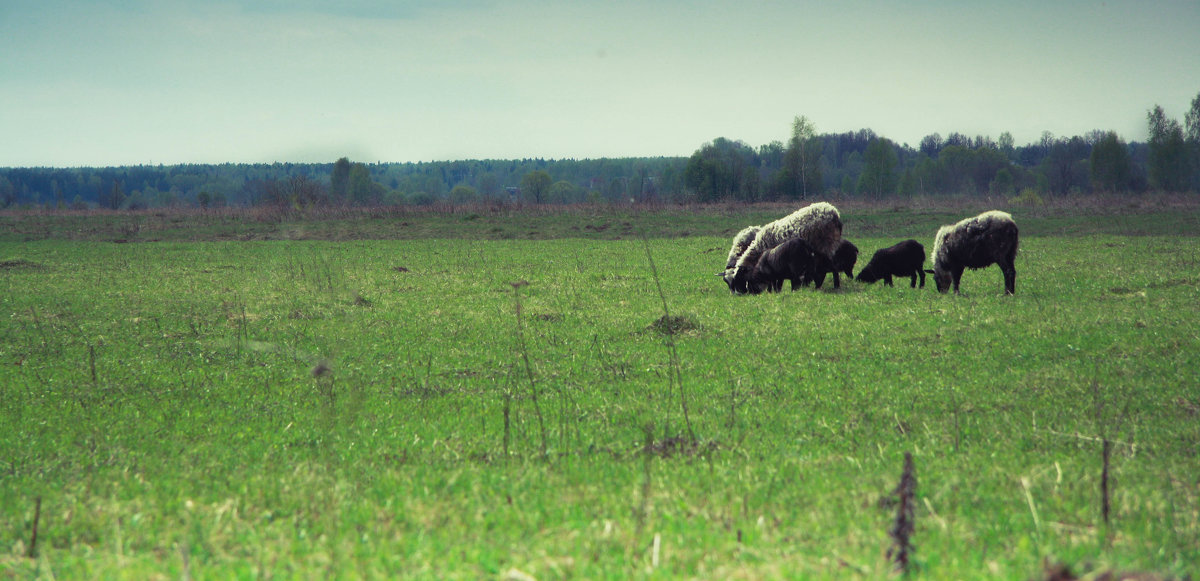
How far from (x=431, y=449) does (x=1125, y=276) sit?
17.9 m

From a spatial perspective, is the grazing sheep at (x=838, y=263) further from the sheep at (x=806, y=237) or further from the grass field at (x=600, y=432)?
the grass field at (x=600, y=432)

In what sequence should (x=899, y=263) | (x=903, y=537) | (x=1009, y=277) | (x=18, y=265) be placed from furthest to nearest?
(x=18, y=265) < (x=899, y=263) < (x=1009, y=277) < (x=903, y=537)

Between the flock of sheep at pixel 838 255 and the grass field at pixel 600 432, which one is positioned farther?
the flock of sheep at pixel 838 255

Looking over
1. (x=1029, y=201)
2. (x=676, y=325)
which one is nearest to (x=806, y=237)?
(x=676, y=325)

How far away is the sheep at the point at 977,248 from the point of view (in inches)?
663

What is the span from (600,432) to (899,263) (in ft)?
46.7

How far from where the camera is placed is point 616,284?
20.7 metres

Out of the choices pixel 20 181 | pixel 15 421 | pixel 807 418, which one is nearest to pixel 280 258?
pixel 15 421

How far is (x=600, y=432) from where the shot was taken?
788 cm

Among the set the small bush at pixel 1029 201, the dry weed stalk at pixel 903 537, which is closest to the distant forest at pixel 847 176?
the small bush at pixel 1029 201

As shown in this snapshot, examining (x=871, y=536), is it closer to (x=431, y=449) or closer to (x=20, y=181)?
(x=431, y=449)

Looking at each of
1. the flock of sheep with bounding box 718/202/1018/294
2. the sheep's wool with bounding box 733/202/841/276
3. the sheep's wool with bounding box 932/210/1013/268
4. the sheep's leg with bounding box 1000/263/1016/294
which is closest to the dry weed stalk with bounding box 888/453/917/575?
the sheep's leg with bounding box 1000/263/1016/294

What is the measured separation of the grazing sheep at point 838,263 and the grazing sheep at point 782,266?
0.27 m

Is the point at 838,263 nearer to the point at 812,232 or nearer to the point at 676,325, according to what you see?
the point at 812,232
